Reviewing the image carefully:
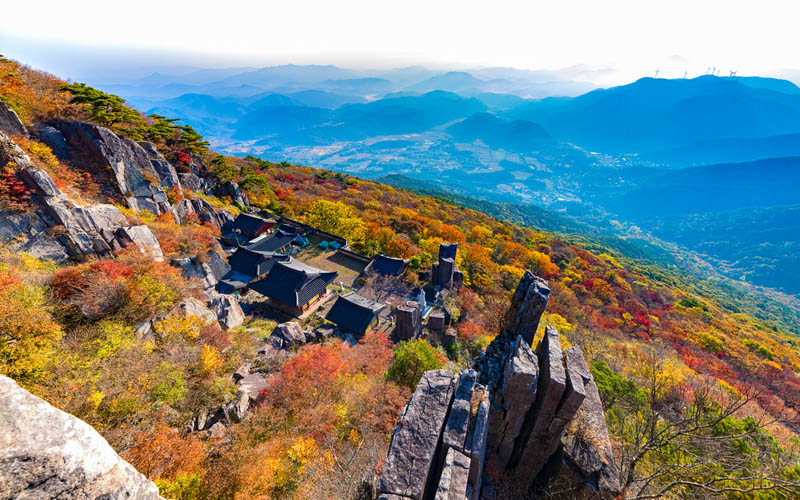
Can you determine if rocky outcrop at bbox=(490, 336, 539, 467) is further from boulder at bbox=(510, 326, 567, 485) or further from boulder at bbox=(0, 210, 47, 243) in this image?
boulder at bbox=(0, 210, 47, 243)

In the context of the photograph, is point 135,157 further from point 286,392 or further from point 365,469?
point 365,469

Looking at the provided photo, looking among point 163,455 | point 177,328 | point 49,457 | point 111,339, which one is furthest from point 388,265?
point 49,457

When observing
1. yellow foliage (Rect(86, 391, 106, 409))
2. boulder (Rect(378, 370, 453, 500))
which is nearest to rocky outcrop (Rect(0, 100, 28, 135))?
yellow foliage (Rect(86, 391, 106, 409))

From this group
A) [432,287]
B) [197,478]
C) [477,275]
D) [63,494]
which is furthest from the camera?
[477,275]

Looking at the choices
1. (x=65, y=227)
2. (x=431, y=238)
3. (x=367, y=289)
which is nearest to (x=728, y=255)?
(x=431, y=238)

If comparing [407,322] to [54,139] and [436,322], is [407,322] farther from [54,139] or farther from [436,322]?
[54,139]
